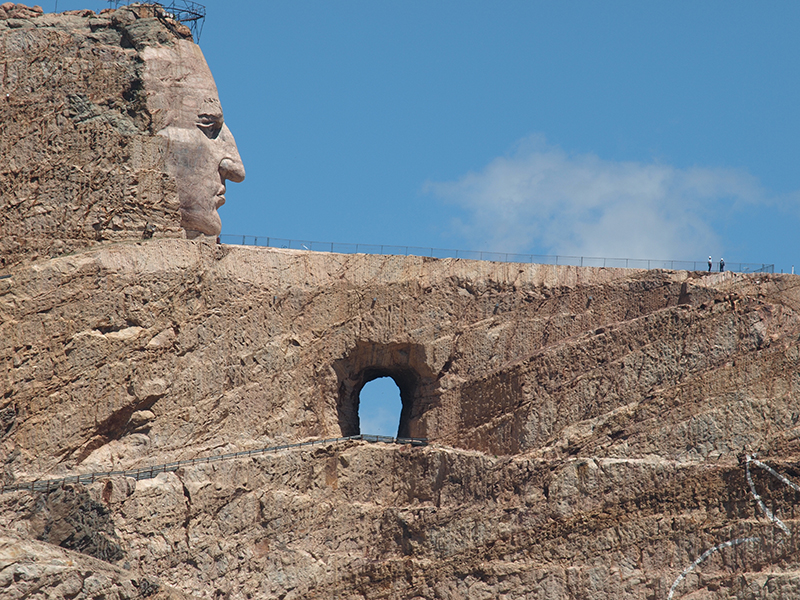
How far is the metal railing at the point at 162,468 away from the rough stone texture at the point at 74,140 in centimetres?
618

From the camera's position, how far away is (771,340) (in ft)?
161

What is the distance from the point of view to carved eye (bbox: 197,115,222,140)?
49656 millimetres

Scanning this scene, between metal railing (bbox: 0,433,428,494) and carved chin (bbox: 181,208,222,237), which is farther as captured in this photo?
carved chin (bbox: 181,208,222,237)

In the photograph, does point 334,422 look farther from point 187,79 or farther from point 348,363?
point 187,79

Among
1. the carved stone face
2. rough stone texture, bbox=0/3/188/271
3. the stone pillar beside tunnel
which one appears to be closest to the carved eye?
the carved stone face

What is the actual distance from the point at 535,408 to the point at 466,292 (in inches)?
158

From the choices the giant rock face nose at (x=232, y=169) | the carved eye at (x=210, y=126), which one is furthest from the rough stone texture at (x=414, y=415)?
the carved eye at (x=210, y=126)

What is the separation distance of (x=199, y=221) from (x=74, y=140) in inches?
165

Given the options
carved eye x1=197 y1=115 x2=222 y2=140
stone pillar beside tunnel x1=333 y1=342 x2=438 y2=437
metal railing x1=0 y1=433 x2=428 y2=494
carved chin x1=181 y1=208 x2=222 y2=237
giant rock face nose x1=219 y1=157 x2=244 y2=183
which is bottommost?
metal railing x1=0 y1=433 x2=428 y2=494

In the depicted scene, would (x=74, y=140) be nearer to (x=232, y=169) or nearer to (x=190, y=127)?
(x=190, y=127)

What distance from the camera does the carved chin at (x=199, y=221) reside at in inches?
1933

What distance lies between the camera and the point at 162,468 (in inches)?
1817

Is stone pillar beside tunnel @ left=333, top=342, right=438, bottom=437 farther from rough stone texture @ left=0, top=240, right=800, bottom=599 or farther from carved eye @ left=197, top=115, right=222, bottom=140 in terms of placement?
carved eye @ left=197, top=115, right=222, bottom=140

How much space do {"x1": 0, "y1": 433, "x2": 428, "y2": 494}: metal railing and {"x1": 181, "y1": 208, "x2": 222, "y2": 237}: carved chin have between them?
6498 millimetres
